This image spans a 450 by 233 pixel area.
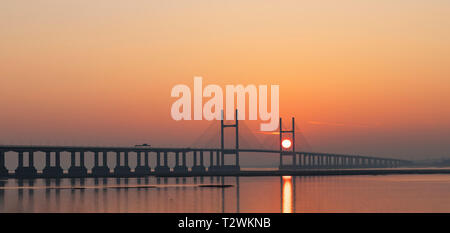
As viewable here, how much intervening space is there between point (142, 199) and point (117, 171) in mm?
79512

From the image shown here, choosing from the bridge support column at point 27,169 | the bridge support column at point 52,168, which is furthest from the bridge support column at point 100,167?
the bridge support column at point 27,169

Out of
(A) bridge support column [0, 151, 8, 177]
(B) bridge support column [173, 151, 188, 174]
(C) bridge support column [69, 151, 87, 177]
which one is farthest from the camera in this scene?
(B) bridge support column [173, 151, 188, 174]

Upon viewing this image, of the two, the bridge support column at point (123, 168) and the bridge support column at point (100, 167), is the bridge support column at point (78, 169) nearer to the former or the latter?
the bridge support column at point (100, 167)

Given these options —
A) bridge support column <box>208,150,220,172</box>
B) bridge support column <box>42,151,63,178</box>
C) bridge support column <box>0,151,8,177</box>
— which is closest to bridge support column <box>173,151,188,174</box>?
bridge support column <box>208,150,220,172</box>

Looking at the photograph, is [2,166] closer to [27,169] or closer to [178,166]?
[27,169]

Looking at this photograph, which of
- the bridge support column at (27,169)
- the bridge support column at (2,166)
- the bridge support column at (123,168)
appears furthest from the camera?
the bridge support column at (123,168)

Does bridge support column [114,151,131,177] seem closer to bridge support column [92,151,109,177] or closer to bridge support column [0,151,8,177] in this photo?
bridge support column [92,151,109,177]

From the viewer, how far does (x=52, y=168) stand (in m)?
116

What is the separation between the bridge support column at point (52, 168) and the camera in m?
115

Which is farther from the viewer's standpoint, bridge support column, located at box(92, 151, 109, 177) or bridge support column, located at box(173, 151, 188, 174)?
bridge support column, located at box(173, 151, 188, 174)

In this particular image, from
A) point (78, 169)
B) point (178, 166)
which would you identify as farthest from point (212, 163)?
point (78, 169)

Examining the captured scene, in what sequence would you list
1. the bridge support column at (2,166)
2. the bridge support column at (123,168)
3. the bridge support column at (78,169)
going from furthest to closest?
the bridge support column at (123,168), the bridge support column at (78,169), the bridge support column at (2,166)

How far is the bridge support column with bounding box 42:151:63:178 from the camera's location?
376 feet
